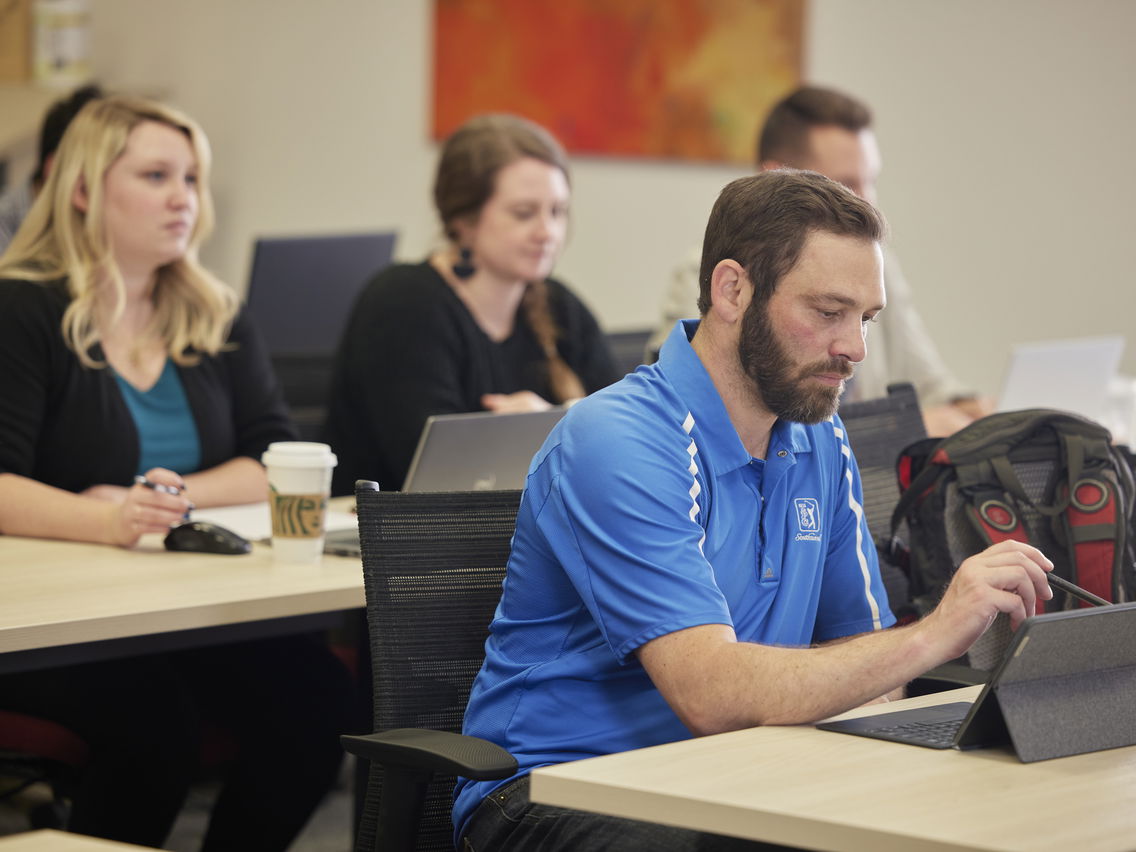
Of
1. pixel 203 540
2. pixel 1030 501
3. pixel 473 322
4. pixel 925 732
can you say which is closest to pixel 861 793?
pixel 925 732

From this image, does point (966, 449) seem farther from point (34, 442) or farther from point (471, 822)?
point (34, 442)

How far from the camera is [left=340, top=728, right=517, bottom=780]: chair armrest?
1397 millimetres

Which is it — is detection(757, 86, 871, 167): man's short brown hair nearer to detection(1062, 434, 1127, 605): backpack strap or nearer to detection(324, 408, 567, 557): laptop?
detection(324, 408, 567, 557): laptop

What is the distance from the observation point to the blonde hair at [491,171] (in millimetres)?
2994

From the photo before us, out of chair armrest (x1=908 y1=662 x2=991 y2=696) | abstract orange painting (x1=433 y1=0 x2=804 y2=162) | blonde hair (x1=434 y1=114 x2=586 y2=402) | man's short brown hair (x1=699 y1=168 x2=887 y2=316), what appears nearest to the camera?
man's short brown hair (x1=699 y1=168 x2=887 y2=316)

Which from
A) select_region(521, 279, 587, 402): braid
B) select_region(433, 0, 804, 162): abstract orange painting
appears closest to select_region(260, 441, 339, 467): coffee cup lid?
select_region(521, 279, 587, 402): braid

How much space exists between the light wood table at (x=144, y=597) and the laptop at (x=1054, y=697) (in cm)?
81

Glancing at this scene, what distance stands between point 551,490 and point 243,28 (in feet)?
14.7

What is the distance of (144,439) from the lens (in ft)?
8.23

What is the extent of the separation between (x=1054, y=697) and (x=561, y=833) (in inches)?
18.8

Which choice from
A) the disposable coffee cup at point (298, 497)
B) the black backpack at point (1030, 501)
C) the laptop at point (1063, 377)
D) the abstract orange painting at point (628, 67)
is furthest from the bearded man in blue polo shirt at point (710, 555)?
the abstract orange painting at point (628, 67)

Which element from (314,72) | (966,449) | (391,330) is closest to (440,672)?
(966,449)

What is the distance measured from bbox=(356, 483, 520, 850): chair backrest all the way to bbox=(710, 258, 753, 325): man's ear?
1.02 ft

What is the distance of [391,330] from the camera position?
286 cm
